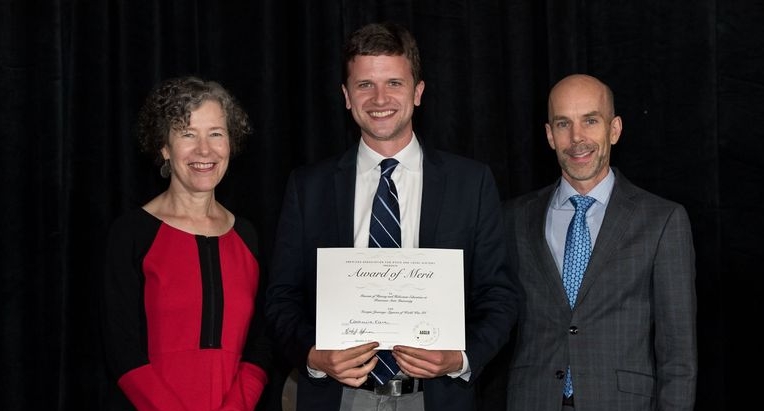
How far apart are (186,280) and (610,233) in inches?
50.9

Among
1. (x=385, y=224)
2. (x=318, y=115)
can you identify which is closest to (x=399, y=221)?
(x=385, y=224)

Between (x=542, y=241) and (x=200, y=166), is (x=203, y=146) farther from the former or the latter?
(x=542, y=241)

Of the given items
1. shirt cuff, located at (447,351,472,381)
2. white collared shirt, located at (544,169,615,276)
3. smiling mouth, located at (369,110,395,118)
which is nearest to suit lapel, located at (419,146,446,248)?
smiling mouth, located at (369,110,395,118)

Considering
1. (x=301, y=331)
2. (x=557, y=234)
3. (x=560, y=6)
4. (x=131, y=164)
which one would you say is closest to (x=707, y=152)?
(x=560, y=6)

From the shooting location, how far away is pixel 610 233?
2.54 meters

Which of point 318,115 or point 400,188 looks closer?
point 400,188

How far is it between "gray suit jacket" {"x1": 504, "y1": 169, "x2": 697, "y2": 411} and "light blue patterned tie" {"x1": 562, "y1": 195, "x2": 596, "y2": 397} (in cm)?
4

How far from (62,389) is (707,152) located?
2.76m

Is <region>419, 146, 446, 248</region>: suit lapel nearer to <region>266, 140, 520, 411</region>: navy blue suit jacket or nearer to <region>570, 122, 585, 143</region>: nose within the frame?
<region>266, 140, 520, 411</region>: navy blue suit jacket

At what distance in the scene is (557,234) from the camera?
267 centimetres

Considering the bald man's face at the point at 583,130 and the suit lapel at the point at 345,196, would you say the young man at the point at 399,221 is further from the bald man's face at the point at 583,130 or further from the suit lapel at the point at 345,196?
the bald man's face at the point at 583,130

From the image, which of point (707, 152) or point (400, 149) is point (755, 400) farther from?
point (400, 149)

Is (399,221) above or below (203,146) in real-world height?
below

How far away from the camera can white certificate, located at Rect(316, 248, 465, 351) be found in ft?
7.09
